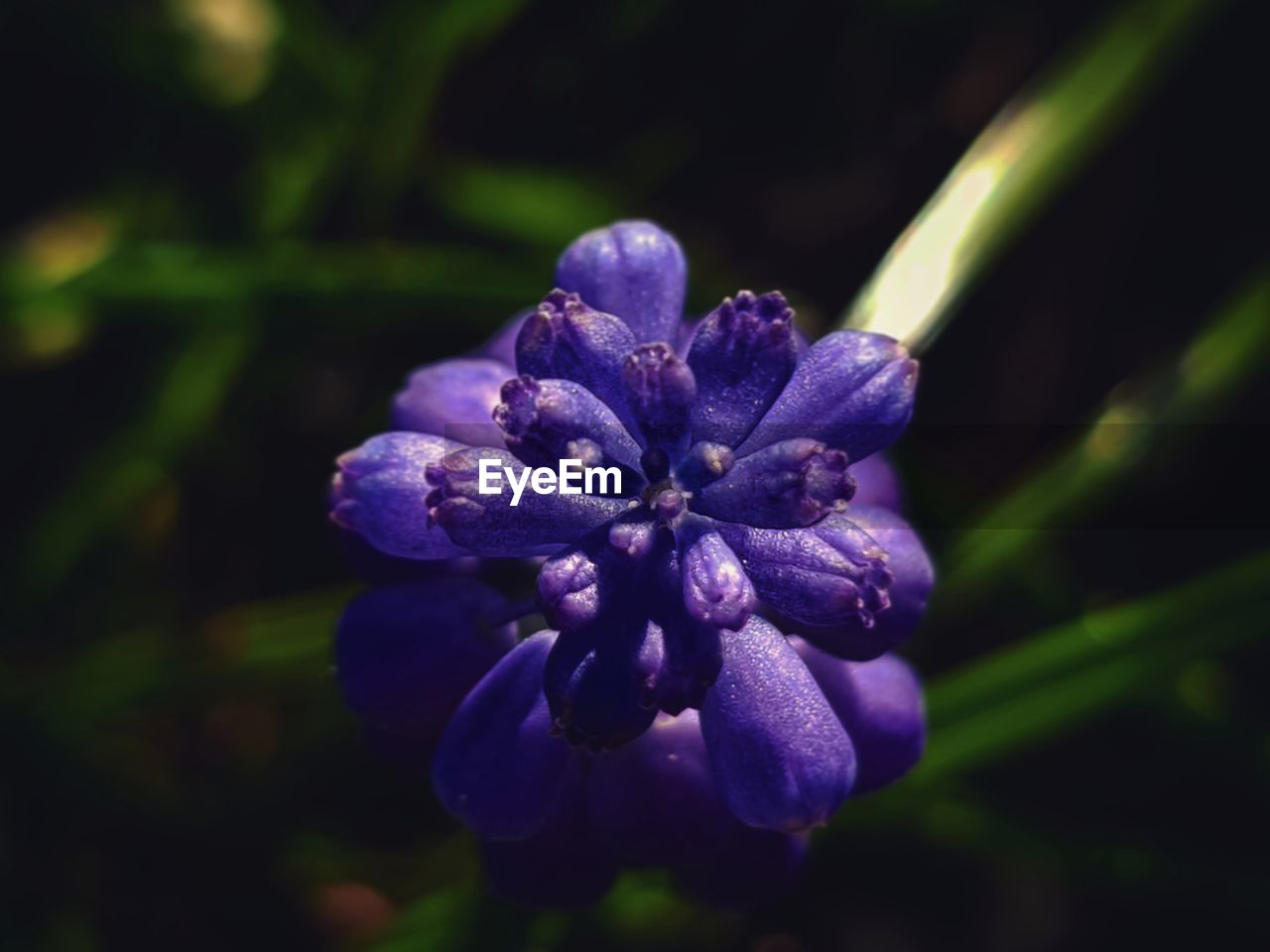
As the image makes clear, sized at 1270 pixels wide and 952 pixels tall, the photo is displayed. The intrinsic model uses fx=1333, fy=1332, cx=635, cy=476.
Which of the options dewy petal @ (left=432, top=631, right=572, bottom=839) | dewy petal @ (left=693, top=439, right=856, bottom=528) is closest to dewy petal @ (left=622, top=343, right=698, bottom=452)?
dewy petal @ (left=693, top=439, right=856, bottom=528)

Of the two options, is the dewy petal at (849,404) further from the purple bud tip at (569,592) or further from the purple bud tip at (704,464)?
the purple bud tip at (569,592)

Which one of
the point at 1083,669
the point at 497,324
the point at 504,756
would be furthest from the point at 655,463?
the point at 497,324

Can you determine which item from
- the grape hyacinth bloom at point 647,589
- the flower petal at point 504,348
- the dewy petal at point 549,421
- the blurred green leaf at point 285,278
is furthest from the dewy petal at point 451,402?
the blurred green leaf at point 285,278

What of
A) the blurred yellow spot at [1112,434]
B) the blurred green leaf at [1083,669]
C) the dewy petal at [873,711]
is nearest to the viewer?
the dewy petal at [873,711]

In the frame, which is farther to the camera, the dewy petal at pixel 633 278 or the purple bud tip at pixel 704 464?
the dewy petal at pixel 633 278

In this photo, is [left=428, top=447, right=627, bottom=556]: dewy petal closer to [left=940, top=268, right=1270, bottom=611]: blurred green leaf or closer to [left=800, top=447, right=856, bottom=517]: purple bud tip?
[left=800, top=447, right=856, bottom=517]: purple bud tip

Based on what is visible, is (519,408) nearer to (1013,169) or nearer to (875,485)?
(875,485)

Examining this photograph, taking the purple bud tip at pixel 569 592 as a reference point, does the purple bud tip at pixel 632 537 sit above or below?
above

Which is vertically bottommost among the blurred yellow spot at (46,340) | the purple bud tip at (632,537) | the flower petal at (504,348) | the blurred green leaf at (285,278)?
the blurred yellow spot at (46,340)
